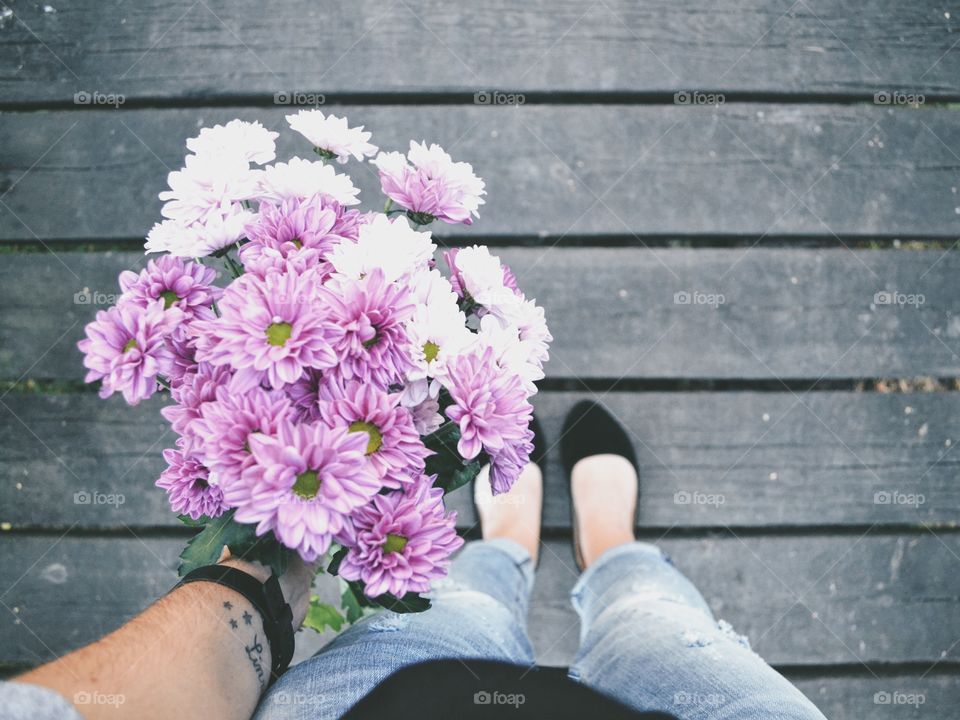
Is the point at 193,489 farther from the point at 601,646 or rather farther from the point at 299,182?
the point at 601,646

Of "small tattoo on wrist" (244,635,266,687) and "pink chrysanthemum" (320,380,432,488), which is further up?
"pink chrysanthemum" (320,380,432,488)

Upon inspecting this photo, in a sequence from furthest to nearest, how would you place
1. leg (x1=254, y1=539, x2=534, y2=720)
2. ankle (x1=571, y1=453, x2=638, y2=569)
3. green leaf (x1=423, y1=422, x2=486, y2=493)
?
ankle (x1=571, y1=453, x2=638, y2=569), leg (x1=254, y1=539, x2=534, y2=720), green leaf (x1=423, y1=422, x2=486, y2=493)

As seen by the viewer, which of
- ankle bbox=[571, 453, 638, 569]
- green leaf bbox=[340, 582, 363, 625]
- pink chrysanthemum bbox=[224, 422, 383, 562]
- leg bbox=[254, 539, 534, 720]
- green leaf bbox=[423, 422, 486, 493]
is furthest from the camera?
ankle bbox=[571, 453, 638, 569]

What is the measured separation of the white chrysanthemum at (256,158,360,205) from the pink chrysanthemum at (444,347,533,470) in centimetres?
16

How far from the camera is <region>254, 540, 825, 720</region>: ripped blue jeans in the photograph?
2.09 feet

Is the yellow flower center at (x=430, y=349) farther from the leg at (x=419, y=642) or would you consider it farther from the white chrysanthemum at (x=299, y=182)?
the leg at (x=419, y=642)

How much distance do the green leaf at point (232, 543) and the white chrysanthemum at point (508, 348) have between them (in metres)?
0.21

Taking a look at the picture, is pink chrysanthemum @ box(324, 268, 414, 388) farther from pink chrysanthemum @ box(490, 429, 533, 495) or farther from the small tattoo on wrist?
the small tattoo on wrist

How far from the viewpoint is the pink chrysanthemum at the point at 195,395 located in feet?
1.44

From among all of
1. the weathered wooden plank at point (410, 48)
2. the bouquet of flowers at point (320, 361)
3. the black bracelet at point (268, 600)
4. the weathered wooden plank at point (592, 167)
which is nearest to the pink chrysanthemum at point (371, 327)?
the bouquet of flowers at point (320, 361)

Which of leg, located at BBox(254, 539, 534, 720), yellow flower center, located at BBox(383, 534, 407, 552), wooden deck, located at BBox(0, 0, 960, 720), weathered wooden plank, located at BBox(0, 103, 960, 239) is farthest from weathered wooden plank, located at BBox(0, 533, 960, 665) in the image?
yellow flower center, located at BBox(383, 534, 407, 552)

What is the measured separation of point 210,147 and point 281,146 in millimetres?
683

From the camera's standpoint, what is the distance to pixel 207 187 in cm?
48

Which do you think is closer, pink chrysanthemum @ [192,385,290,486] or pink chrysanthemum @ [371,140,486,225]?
pink chrysanthemum @ [192,385,290,486]
